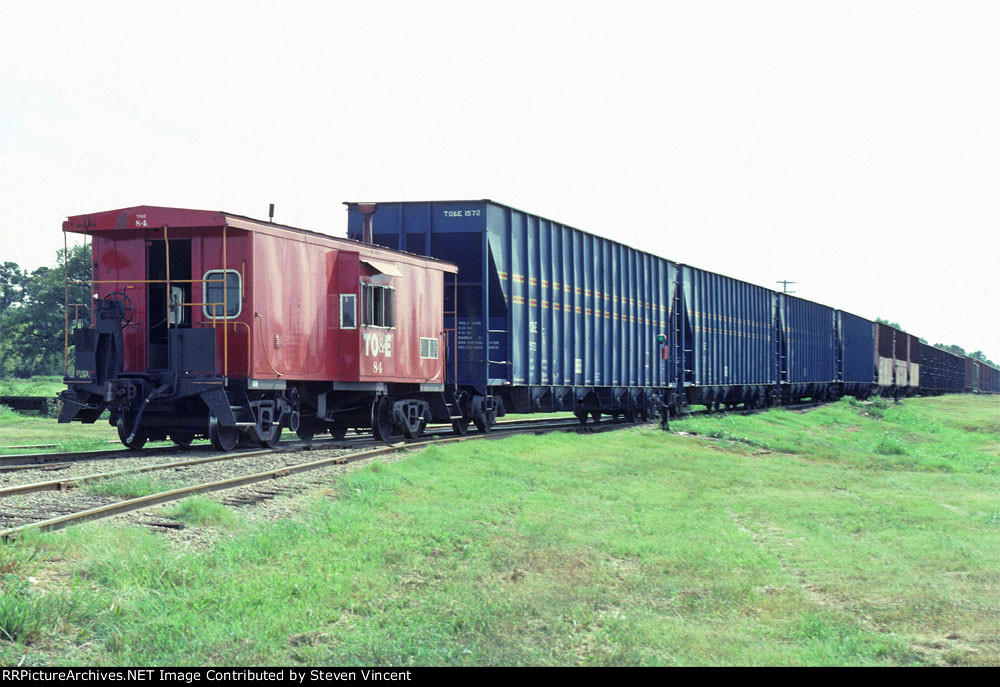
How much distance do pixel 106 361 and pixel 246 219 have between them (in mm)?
3137

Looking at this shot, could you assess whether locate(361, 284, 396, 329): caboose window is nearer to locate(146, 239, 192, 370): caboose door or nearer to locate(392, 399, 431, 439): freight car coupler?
locate(392, 399, 431, 439): freight car coupler

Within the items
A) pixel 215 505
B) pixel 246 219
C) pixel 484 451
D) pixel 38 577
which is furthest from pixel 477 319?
pixel 38 577

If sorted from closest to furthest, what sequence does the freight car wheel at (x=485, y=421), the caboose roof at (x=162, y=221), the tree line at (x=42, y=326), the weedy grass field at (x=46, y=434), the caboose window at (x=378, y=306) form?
1. the caboose roof at (x=162, y=221)
2. the caboose window at (x=378, y=306)
3. the weedy grass field at (x=46, y=434)
4. the freight car wheel at (x=485, y=421)
5. the tree line at (x=42, y=326)

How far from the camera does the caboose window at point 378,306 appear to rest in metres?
16.3

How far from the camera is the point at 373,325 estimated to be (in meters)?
16.5

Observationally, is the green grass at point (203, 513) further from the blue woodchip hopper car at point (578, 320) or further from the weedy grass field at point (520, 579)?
the blue woodchip hopper car at point (578, 320)

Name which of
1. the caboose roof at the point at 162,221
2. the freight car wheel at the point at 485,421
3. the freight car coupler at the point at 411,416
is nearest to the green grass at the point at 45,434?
the caboose roof at the point at 162,221

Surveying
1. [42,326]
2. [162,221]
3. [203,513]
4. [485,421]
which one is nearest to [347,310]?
[162,221]

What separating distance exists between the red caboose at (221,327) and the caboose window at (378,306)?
28 mm

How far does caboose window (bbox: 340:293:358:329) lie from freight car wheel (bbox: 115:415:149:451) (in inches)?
146

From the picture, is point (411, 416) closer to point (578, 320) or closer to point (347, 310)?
point (347, 310)

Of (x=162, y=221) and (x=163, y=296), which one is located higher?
(x=162, y=221)

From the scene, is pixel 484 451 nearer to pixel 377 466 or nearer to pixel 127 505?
pixel 377 466

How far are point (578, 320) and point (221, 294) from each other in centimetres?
1052
